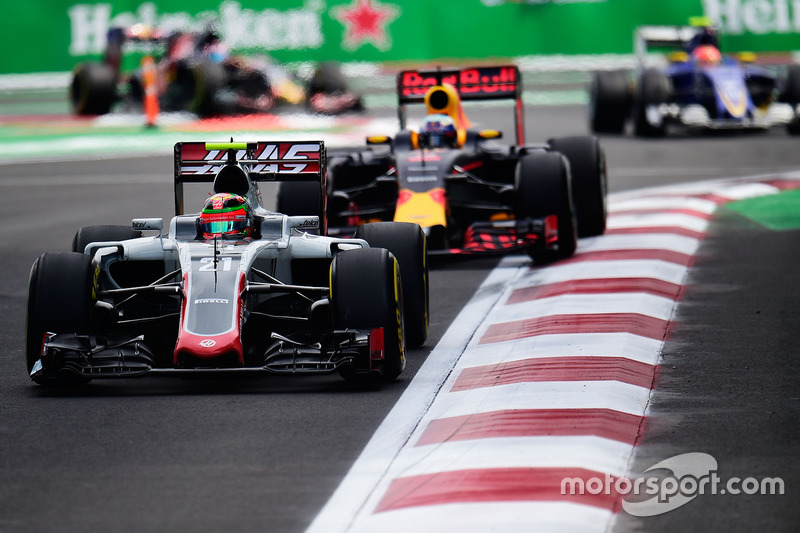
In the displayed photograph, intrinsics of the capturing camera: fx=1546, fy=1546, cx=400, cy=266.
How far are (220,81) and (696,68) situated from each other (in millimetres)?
8614

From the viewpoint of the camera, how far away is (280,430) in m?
7.22

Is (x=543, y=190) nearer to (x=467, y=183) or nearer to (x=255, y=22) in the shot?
(x=467, y=183)

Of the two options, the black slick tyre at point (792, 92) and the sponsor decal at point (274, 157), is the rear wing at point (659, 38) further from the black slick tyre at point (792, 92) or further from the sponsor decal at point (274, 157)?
the sponsor decal at point (274, 157)

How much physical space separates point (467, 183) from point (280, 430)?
604 centimetres

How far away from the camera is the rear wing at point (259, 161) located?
375 inches

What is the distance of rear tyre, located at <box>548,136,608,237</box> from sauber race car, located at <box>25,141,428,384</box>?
15.0 ft

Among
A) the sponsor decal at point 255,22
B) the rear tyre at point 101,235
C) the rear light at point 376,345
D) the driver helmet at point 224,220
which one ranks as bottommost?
the rear light at point 376,345

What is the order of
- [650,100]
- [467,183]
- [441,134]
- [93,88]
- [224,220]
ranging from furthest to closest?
[93,88] → [650,100] → [441,134] → [467,183] → [224,220]

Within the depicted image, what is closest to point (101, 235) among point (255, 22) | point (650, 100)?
point (650, 100)

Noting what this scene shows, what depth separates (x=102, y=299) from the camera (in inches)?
340

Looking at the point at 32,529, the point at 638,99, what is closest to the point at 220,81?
the point at 638,99

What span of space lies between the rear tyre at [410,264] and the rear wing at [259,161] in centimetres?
43

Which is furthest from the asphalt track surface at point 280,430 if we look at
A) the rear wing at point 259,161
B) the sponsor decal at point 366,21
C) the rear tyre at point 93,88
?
the sponsor decal at point 366,21

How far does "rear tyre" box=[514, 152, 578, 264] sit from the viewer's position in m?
12.3
